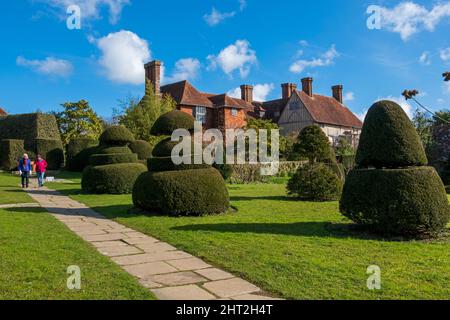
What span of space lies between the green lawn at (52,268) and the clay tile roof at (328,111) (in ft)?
120

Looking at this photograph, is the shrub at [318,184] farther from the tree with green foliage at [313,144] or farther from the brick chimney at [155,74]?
the brick chimney at [155,74]

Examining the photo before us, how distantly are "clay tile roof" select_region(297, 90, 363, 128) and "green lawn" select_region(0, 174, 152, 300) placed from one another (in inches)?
1436

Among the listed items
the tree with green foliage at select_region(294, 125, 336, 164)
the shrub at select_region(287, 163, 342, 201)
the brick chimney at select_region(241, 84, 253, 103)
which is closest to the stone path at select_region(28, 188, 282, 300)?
the shrub at select_region(287, 163, 342, 201)

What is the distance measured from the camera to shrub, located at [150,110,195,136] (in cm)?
1087

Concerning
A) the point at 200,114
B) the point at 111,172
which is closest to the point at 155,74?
the point at 200,114

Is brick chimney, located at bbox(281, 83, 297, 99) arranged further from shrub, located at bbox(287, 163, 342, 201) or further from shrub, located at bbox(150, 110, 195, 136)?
shrub, located at bbox(150, 110, 195, 136)

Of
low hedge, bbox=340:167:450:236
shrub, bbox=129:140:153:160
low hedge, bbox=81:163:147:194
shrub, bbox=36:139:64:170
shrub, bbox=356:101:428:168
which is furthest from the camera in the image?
shrub, bbox=36:139:64:170

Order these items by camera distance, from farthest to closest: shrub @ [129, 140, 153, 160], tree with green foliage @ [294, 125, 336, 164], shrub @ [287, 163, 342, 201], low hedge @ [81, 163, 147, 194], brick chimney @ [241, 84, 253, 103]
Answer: brick chimney @ [241, 84, 253, 103] → shrub @ [129, 140, 153, 160] → low hedge @ [81, 163, 147, 194] → tree with green foliage @ [294, 125, 336, 164] → shrub @ [287, 163, 342, 201]

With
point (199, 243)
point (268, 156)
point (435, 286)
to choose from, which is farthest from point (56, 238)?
point (268, 156)

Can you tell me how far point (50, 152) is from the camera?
27.9m

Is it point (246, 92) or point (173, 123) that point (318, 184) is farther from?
point (246, 92)

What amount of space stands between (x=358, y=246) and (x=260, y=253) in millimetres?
1697

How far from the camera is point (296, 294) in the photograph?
3.99 m

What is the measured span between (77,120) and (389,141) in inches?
1424
